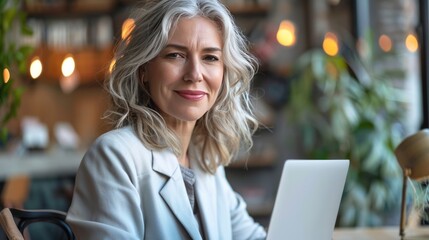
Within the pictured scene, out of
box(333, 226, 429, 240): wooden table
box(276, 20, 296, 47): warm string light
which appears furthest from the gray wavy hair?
box(276, 20, 296, 47): warm string light

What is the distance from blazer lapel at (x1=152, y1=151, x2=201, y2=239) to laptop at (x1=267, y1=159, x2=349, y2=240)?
9.4 inches

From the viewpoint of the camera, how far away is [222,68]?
2082 millimetres

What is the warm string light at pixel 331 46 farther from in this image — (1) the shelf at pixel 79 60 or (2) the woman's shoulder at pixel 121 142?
(2) the woman's shoulder at pixel 121 142

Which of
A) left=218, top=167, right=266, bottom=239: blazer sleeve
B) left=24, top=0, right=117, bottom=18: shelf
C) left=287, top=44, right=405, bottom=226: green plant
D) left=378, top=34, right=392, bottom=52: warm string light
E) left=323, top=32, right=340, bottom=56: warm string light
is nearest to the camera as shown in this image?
left=218, top=167, right=266, bottom=239: blazer sleeve

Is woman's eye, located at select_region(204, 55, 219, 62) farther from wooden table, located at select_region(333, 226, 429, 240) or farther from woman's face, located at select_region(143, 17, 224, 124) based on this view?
wooden table, located at select_region(333, 226, 429, 240)

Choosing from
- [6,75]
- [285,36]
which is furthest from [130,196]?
[285,36]

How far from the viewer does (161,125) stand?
6.71ft

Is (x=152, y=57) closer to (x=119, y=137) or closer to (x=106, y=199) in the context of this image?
(x=119, y=137)

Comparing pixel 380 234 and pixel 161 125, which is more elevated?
pixel 161 125

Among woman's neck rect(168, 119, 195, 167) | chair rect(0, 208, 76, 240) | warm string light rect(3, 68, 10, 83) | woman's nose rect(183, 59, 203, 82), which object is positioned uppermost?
woman's nose rect(183, 59, 203, 82)

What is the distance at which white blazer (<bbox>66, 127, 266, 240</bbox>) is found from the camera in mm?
1836

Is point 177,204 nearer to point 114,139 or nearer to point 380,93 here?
point 114,139

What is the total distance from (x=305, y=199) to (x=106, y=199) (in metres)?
0.45

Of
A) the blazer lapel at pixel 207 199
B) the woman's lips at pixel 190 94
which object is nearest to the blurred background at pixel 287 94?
the blazer lapel at pixel 207 199
